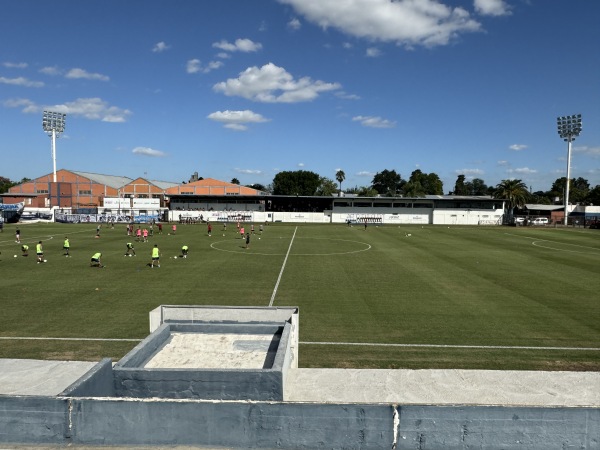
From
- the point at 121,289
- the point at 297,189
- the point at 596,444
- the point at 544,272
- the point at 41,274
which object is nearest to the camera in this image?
the point at 596,444

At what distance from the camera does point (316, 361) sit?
12.2 meters

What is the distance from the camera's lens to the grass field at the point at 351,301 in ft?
43.0

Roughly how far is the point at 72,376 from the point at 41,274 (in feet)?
60.8

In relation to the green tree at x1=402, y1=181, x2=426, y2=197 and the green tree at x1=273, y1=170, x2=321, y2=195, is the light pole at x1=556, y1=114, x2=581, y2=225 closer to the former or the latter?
the green tree at x1=402, y1=181, x2=426, y2=197

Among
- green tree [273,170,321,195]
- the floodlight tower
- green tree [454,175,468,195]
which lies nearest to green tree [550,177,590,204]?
green tree [454,175,468,195]

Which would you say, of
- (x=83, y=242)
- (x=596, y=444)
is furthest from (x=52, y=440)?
(x=83, y=242)

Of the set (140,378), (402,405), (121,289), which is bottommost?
(121,289)

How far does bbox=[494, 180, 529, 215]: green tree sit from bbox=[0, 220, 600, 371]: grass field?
58.2 metres

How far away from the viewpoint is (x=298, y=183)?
14688 cm

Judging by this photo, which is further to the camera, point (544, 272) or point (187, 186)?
point (187, 186)

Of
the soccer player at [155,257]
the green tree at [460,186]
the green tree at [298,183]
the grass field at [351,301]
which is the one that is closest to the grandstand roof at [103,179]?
the green tree at [298,183]

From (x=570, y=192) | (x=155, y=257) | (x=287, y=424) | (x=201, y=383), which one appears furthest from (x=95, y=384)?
(x=570, y=192)

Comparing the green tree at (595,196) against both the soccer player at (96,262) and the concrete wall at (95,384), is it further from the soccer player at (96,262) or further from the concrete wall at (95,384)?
the concrete wall at (95,384)

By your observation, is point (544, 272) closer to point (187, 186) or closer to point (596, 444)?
point (596, 444)
